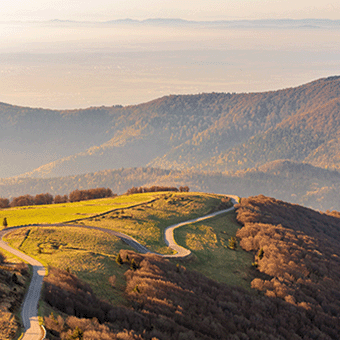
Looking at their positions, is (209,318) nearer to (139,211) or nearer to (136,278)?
(136,278)

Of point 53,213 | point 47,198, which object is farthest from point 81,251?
point 47,198

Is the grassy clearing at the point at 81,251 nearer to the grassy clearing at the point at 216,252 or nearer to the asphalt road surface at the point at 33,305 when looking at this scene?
the asphalt road surface at the point at 33,305

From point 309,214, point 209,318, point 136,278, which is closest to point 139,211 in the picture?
point 136,278

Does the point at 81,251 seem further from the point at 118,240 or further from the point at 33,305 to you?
the point at 33,305

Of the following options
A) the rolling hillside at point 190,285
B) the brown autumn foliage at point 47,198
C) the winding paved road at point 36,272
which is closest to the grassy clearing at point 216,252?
the rolling hillside at point 190,285

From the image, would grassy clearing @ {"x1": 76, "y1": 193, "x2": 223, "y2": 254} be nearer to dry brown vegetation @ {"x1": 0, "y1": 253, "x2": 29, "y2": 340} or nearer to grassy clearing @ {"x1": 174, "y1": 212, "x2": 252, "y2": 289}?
grassy clearing @ {"x1": 174, "y1": 212, "x2": 252, "y2": 289}

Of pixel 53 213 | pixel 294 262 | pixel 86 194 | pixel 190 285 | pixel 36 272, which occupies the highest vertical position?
pixel 36 272
